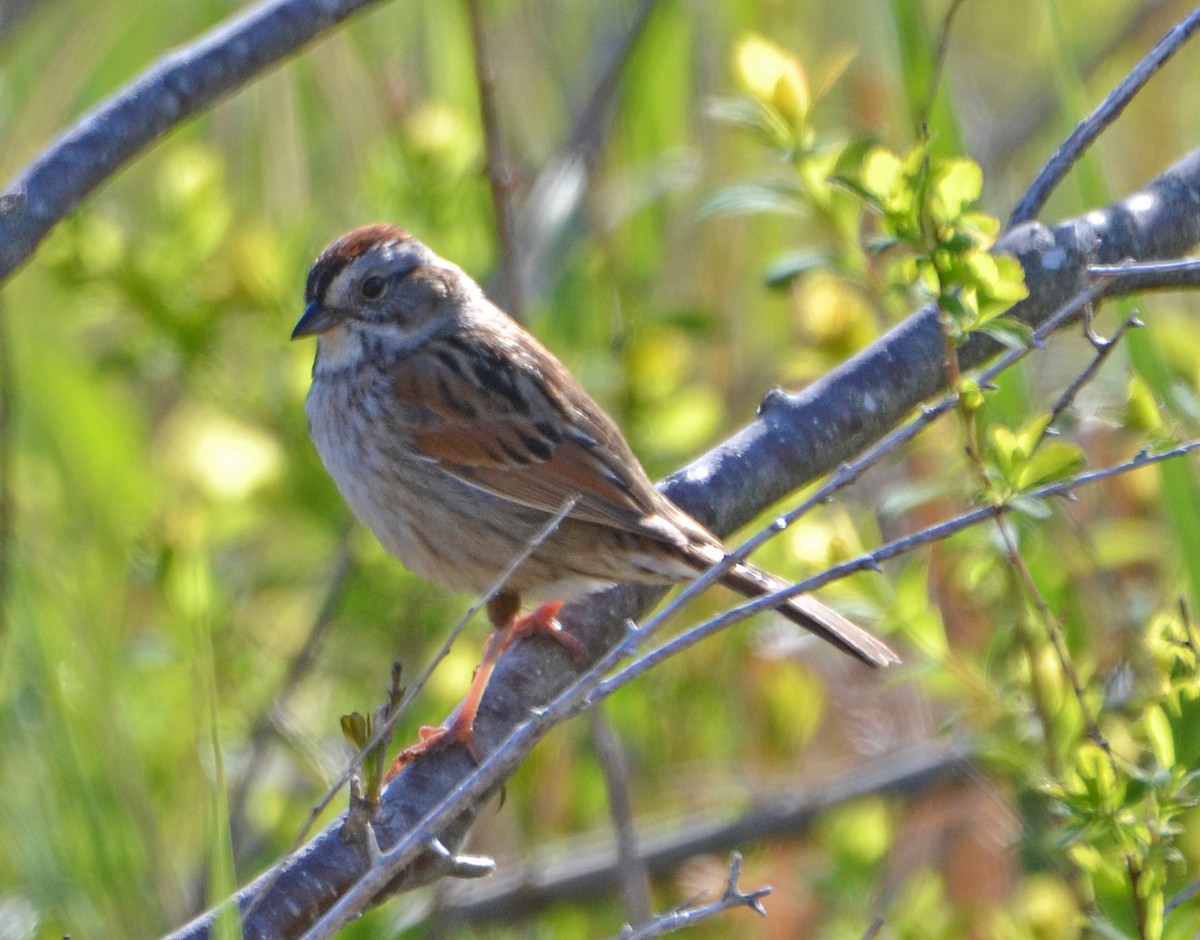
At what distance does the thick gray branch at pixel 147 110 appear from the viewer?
1948mm

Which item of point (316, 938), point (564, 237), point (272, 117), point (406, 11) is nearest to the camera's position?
point (316, 938)

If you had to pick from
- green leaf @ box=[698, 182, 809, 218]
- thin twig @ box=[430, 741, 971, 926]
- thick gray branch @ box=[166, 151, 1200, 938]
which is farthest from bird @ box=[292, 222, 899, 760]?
thin twig @ box=[430, 741, 971, 926]

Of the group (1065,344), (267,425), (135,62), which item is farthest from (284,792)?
(1065,344)

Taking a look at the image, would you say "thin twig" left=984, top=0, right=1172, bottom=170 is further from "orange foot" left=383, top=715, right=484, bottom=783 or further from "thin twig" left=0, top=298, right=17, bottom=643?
"thin twig" left=0, top=298, right=17, bottom=643

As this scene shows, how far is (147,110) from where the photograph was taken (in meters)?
2.05

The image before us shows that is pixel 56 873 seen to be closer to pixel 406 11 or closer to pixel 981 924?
pixel 981 924

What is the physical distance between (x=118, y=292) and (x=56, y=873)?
135 cm

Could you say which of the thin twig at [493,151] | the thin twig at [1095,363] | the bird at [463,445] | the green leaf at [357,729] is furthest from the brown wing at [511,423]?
the green leaf at [357,729]

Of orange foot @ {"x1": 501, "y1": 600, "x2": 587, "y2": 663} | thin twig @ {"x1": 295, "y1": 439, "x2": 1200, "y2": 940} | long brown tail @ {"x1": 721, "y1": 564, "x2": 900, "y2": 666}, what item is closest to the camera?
thin twig @ {"x1": 295, "y1": 439, "x2": 1200, "y2": 940}

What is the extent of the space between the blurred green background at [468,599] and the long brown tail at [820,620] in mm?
94

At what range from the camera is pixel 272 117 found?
376cm

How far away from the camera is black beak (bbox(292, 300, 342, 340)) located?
2885mm

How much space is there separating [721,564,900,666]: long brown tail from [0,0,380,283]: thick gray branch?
104 centimetres

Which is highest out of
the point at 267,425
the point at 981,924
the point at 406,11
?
the point at 406,11
